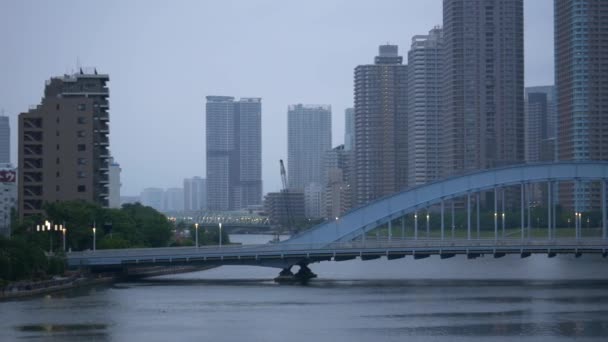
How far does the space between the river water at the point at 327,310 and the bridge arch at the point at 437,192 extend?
2676 mm

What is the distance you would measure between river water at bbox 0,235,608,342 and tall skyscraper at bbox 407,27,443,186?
104341 millimetres

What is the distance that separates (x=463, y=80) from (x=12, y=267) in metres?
113

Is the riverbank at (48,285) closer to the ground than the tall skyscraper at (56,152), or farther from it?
closer to the ground

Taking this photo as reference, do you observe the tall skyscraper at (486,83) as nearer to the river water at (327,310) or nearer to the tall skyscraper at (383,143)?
the tall skyscraper at (383,143)

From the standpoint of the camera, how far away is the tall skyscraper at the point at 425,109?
566 feet

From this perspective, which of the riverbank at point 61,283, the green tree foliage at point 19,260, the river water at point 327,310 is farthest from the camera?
the green tree foliage at point 19,260

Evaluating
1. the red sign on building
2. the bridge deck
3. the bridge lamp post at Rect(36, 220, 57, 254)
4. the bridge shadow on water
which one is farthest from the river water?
the red sign on building

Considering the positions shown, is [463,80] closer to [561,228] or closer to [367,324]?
[561,228]

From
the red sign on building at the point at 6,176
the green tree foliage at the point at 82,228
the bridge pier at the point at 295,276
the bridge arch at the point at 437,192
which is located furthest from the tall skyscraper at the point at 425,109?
the bridge pier at the point at 295,276

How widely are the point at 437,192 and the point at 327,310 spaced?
780 inches

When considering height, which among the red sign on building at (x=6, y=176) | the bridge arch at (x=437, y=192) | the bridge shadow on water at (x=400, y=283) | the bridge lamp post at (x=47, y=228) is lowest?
the bridge shadow on water at (x=400, y=283)

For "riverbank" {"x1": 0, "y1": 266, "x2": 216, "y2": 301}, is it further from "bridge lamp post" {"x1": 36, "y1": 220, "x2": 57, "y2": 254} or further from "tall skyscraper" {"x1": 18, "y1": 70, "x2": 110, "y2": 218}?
"tall skyscraper" {"x1": 18, "y1": 70, "x2": 110, "y2": 218}

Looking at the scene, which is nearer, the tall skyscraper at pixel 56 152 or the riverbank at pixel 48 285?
the riverbank at pixel 48 285

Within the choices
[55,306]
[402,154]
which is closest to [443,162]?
[402,154]
